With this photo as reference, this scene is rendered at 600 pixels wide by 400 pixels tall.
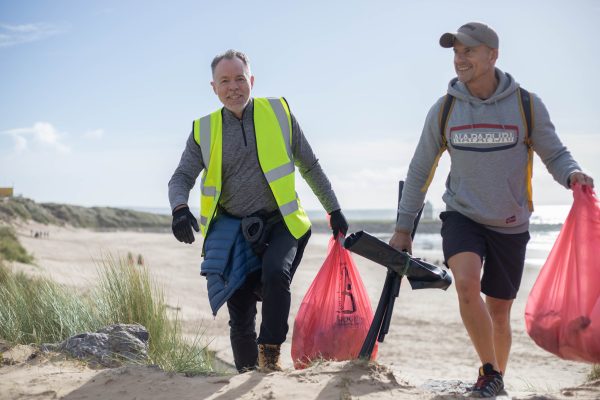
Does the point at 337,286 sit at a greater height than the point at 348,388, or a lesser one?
greater

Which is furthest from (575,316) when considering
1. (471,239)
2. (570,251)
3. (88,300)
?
(88,300)

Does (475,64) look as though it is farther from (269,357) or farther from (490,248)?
(269,357)

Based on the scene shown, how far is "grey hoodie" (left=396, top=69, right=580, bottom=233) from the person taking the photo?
10.7 ft

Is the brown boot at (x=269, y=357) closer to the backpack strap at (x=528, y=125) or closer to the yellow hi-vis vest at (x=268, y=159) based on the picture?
the yellow hi-vis vest at (x=268, y=159)

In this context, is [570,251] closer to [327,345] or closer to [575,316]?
[575,316]

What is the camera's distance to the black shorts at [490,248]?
129 inches

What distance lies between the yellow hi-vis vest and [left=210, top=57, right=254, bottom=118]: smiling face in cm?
12

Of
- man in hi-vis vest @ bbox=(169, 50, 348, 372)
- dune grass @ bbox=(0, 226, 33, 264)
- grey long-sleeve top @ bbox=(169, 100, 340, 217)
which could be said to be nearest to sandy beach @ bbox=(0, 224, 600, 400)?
man in hi-vis vest @ bbox=(169, 50, 348, 372)

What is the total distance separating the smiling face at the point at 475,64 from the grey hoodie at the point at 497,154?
0.21 feet

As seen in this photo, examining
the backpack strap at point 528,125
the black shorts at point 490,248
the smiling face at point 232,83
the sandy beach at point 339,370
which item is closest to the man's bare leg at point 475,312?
the black shorts at point 490,248

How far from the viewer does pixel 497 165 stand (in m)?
3.26

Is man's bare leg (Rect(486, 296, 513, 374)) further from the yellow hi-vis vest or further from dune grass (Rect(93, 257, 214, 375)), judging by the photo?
dune grass (Rect(93, 257, 214, 375))

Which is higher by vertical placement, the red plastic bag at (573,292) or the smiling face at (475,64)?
the smiling face at (475,64)

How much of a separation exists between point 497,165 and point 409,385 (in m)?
1.20
